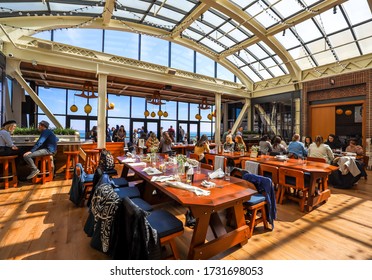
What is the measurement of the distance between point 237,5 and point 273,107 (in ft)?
19.4

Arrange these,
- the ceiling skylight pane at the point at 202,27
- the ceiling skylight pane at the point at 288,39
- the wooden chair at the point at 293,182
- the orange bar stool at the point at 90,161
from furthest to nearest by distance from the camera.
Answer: the ceiling skylight pane at the point at 202,27 < the ceiling skylight pane at the point at 288,39 < the orange bar stool at the point at 90,161 < the wooden chair at the point at 293,182

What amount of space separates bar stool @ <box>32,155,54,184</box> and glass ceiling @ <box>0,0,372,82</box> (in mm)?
3918

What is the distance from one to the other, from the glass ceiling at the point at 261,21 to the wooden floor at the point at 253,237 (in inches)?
211

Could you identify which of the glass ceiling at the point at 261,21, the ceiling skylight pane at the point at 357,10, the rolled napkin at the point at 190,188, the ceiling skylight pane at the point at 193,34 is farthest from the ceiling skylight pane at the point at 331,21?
the rolled napkin at the point at 190,188

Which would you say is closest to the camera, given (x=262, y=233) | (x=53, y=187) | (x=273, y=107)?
(x=262, y=233)

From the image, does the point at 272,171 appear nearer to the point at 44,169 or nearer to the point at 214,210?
the point at 214,210

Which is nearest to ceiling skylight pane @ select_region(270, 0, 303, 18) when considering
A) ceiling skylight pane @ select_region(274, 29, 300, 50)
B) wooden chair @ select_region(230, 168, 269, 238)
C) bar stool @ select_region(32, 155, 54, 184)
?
ceiling skylight pane @ select_region(274, 29, 300, 50)

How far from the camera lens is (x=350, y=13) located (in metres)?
6.29

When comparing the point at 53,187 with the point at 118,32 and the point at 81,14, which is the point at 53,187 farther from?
the point at 118,32

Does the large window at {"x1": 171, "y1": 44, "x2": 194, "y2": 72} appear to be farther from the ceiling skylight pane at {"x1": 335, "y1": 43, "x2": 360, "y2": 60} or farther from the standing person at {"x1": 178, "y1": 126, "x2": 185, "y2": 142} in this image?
the ceiling skylight pane at {"x1": 335, "y1": 43, "x2": 360, "y2": 60}

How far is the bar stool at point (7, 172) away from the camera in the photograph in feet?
14.0

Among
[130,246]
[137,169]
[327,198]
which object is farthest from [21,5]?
[327,198]

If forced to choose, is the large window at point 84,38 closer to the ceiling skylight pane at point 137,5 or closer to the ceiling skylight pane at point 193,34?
the ceiling skylight pane at point 137,5

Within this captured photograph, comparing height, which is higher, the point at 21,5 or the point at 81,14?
the point at 81,14
